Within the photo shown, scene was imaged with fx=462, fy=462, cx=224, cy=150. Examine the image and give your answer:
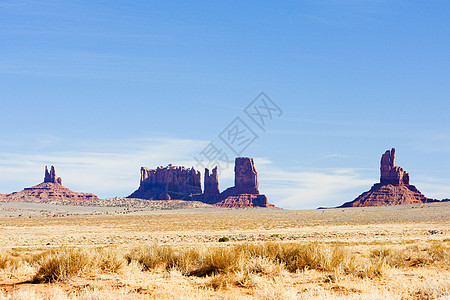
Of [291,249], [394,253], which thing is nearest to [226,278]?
[291,249]

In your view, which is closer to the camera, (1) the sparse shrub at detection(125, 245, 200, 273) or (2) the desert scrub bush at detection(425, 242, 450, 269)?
→ (1) the sparse shrub at detection(125, 245, 200, 273)

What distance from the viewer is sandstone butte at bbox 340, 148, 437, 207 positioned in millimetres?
163125

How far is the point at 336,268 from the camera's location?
12.4 meters

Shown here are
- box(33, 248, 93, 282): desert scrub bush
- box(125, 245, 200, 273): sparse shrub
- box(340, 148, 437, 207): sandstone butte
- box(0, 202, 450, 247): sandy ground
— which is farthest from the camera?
box(340, 148, 437, 207): sandstone butte

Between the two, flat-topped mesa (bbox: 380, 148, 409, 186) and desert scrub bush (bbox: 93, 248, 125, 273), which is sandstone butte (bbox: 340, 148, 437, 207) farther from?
desert scrub bush (bbox: 93, 248, 125, 273)

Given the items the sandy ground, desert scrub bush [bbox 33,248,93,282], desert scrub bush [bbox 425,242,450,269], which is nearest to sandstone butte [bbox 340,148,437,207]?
the sandy ground

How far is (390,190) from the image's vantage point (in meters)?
168

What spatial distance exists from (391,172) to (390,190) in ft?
27.1

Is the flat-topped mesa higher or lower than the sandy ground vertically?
higher

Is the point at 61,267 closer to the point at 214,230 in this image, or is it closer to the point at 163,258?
the point at 163,258

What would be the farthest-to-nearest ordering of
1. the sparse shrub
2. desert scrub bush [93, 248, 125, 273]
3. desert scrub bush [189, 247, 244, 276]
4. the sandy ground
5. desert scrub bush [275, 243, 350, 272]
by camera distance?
1. the sandy ground
2. the sparse shrub
3. desert scrub bush [93, 248, 125, 273]
4. desert scrub bush [275, 243, 350, 272]
5. desert scrub bush [189, 247, 244, 276]

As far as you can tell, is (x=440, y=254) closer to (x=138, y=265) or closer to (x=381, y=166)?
(x=138, y=265)

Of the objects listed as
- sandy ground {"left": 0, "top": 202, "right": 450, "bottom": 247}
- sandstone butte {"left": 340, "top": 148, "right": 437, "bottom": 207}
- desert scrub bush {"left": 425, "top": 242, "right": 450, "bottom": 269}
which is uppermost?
sandstone butte {"left": 340, "top": 148, "right": 437, "bottom": 207}

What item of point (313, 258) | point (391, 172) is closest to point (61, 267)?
point (313, 258)
